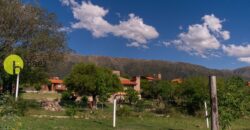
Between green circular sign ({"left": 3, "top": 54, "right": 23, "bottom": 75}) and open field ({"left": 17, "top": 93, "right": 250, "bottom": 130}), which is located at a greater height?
green circular sign ({"left": 3, "top": 54, "right": 23, "bottom": 75})

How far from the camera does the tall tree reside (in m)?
33.5

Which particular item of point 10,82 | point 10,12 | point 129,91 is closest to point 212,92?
point 10,12

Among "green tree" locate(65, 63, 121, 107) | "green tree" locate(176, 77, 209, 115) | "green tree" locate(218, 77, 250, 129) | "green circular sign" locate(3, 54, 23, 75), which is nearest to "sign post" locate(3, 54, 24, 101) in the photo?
"green circular sign" locate(3, 54, 23, 75)

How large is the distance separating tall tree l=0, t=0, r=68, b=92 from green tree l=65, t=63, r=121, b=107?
9719 millimetres

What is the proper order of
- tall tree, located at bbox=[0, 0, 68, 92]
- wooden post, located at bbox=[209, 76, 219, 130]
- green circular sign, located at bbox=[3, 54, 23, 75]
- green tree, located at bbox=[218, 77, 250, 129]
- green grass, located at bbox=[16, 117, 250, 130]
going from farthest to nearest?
tall tree, located at bbox=[0, 0, 68, 92] < green grass, located at bbox=[16, 117, 250, 130] < green tree, located at bbox=[218, 77, 250, 129] < green circular sign, located at bbox=[3, 54, 23, 75] < wooden post, located at bbox=[209, 76, 219, 130]

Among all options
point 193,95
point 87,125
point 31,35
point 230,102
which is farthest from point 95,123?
point 193,95

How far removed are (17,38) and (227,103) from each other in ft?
81.4

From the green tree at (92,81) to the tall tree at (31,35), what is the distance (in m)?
9.72

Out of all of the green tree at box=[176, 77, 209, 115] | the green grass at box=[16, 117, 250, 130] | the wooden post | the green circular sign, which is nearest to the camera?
the wooden post

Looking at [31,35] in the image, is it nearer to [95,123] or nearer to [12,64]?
[95,123]

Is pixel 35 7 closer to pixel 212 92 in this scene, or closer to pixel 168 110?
pixel 168 110

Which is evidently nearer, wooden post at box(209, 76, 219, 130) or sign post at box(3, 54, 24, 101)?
wooden post at box(209, 76, 219, 130)

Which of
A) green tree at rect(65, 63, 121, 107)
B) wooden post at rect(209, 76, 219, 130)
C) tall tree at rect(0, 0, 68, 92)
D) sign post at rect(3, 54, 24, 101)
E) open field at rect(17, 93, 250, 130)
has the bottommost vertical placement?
open field at rect(17, 93, 250, 130)

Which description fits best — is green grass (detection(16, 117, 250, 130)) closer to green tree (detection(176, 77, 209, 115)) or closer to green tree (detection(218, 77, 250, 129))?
green tree (detection(218, 77, 250, 129))
